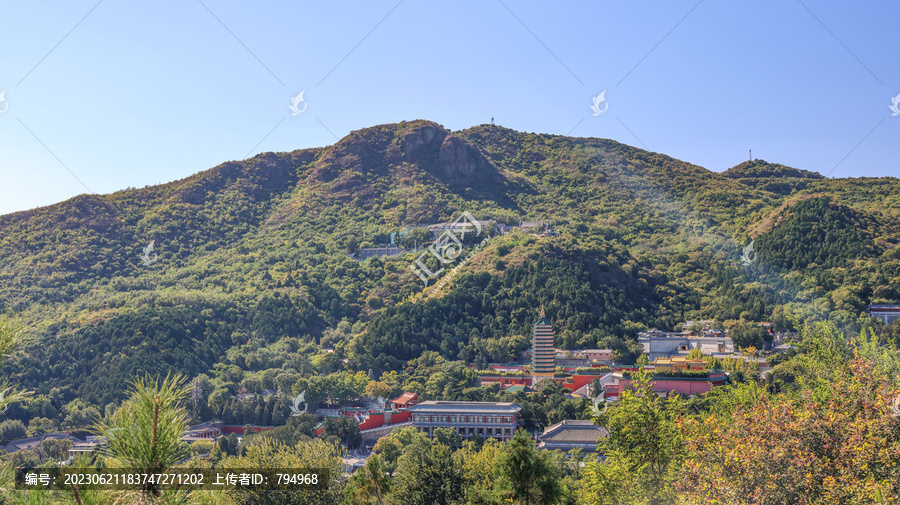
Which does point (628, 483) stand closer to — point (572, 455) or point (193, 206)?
point (572, 455)

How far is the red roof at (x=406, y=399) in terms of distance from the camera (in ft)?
138

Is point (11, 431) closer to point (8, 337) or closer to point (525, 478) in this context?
point (525, 478)

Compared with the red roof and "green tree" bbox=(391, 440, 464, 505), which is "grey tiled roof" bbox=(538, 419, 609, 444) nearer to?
the red roof

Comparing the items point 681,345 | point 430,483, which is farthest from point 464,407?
point 430,483

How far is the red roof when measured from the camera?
42.1 meters

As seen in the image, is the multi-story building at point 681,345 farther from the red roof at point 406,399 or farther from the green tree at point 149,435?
the green tree at point 149,435

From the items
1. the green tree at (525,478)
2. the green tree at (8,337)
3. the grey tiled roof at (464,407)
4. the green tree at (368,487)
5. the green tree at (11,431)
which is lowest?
the green tree at (11,431)

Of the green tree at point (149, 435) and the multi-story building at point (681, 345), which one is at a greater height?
the green tree at point (149, 435)

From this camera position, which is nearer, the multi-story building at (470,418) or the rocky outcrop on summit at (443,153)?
the multi-story building at (470,418)

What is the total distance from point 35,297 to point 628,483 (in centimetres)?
6444

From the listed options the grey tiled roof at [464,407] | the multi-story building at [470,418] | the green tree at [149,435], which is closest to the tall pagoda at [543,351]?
the grey tiled roof at [464,407]

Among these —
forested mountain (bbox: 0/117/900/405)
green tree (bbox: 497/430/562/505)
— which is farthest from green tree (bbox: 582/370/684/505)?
forested mountain (bbox: 0/117/900/405)

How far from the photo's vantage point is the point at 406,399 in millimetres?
42344

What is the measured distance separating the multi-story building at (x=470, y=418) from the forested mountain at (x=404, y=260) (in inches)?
428
